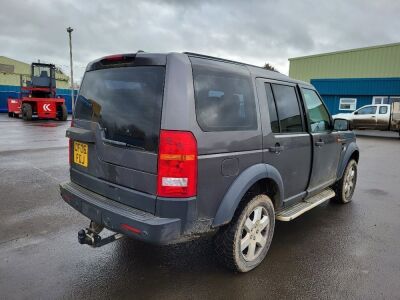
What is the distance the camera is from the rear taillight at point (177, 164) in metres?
2.46

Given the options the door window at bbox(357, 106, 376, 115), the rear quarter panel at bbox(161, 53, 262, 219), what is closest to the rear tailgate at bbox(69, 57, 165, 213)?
the rear quarter panel at bbox(161, 53, 262, 219)

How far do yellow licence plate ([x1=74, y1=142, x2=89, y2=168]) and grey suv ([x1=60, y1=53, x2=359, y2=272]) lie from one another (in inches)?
0.4

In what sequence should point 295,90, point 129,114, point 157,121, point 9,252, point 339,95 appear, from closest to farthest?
point 157,121
point 129,114
point 9,252
point 295,90
point 339,95

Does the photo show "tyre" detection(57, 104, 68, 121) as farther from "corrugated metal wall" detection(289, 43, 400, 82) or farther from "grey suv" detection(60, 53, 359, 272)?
"corrugated metal wall" detection(289, 43, 400, 82)

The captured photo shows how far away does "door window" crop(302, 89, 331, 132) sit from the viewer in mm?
4156

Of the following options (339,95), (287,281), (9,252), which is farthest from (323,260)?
(339,95)

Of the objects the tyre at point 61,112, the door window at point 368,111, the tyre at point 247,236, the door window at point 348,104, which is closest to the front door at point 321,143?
the tyre at point 247,236

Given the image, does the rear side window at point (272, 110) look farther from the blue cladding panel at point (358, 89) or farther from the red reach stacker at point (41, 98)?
the blue cladding panel at point (358, 89)

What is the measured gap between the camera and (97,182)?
9.91ft

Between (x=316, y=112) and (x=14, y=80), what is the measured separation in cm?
5670

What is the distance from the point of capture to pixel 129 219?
2541 mm

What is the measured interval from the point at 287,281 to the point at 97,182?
1986 mm

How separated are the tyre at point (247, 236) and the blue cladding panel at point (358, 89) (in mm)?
26580

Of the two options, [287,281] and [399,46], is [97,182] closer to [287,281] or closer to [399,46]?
[287,281]
